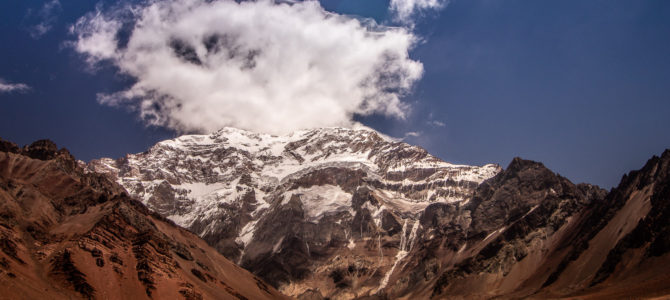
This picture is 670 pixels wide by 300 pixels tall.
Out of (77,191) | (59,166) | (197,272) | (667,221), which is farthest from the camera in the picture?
(59,166)

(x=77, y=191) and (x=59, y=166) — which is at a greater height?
(x=59, y=166)

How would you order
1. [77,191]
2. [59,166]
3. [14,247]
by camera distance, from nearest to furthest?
[14,247], [77,191], [59,166]

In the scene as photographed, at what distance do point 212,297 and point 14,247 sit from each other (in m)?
49.0

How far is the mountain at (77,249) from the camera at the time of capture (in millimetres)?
104125

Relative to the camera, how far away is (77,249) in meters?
119

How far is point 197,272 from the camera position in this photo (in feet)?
540

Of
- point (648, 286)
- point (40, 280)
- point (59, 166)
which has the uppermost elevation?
point (59, 166)

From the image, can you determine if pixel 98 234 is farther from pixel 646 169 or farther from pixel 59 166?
pixel 646 169

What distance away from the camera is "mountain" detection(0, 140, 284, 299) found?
342ft

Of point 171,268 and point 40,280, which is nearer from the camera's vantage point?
point 40,280

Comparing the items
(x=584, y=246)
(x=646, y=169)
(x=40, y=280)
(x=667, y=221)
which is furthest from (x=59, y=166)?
(x=646, y=169)

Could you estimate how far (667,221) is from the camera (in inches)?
5379

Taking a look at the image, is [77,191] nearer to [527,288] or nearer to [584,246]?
[527,288]

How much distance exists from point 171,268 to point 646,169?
155 m
